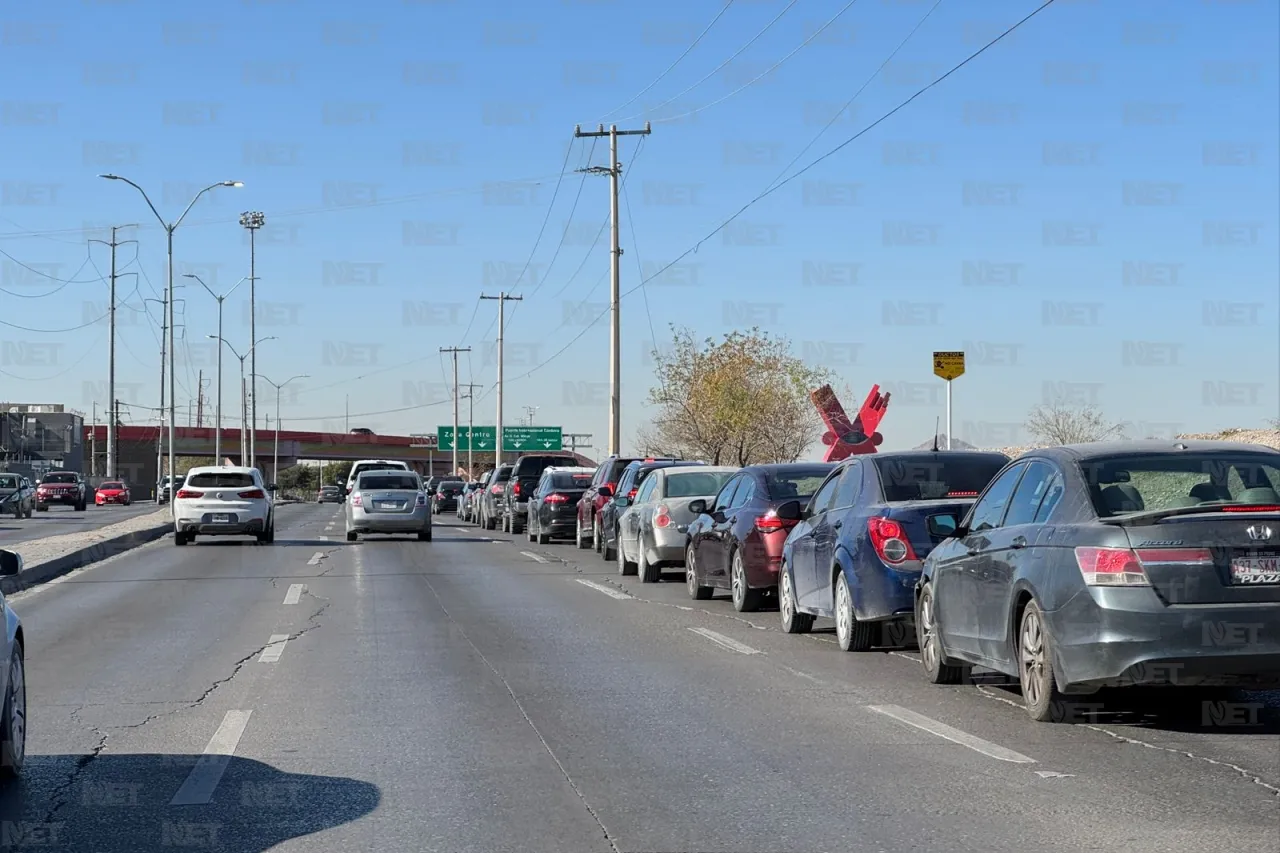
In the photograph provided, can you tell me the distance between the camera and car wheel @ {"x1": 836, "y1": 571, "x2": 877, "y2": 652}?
13023mm

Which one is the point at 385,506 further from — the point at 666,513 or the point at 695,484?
the point at 666,513

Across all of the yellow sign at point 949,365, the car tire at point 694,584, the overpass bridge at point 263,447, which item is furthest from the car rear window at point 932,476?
the overpass bridge at point 263,447

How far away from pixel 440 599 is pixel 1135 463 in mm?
11244

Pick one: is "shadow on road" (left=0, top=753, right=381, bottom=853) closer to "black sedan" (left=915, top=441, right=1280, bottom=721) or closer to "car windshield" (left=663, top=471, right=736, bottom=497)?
"black sedan" (left=915, top=441, right=1280, bottom=721)

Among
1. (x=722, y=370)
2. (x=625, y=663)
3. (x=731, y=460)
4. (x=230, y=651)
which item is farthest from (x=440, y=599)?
(x=731, y=460)

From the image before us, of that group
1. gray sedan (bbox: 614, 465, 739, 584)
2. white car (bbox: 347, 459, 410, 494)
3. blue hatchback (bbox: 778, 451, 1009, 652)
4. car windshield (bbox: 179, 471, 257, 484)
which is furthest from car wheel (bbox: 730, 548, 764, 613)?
white car (bbox: 347, 459, 410, 494)

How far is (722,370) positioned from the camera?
54.7m

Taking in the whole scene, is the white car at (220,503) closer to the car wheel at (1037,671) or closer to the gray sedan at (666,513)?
the gray sedan at (666,513)

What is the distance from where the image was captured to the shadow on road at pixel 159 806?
6617 millimetres

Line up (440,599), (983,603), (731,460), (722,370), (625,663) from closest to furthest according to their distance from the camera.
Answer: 1. (983,603)
2. (625,663)
3. (440,599)
4. (722,370)
5. (731,460)

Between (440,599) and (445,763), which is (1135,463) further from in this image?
(440,599)

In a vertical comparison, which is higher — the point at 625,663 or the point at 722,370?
the point at 722,370

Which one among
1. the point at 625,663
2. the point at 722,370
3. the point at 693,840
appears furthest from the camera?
the point at 722,370

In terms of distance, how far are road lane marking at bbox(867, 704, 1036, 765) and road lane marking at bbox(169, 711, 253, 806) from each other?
3.86m
